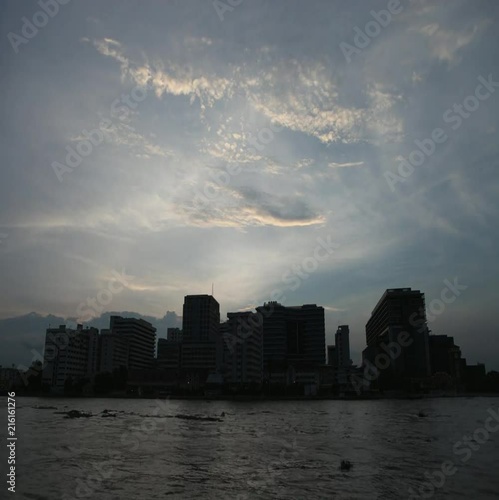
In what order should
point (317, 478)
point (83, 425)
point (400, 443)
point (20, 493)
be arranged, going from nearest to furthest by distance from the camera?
point (20, 493), point (317, 478), point (400, 443), point (83, 425)

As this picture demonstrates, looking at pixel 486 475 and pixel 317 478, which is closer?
pixel 317 478

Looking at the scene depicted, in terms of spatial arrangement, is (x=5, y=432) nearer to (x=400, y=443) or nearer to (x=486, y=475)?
(x=400, y=443)

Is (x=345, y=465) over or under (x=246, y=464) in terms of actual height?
over

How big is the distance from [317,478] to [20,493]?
18847 millimetres

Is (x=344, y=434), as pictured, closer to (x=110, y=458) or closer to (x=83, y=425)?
(x=110, y=458)

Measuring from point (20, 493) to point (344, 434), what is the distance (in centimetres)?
4334

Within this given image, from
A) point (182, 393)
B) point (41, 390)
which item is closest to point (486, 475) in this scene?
point (182, 393)

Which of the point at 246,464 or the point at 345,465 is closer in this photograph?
the point at 345,465

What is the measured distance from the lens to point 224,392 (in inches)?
7298

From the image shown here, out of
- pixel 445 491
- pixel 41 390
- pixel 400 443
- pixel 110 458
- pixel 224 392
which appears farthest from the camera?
pixel 41 390

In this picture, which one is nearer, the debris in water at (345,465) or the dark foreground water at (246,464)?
the dark foreground water at (246,464)

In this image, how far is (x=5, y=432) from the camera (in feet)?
186

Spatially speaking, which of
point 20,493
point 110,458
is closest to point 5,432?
point 110,458

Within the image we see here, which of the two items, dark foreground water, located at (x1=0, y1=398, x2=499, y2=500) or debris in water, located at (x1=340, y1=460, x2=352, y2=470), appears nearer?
dark foreground water, located at (x1=0, y1=398, x2=499, y2=500)
